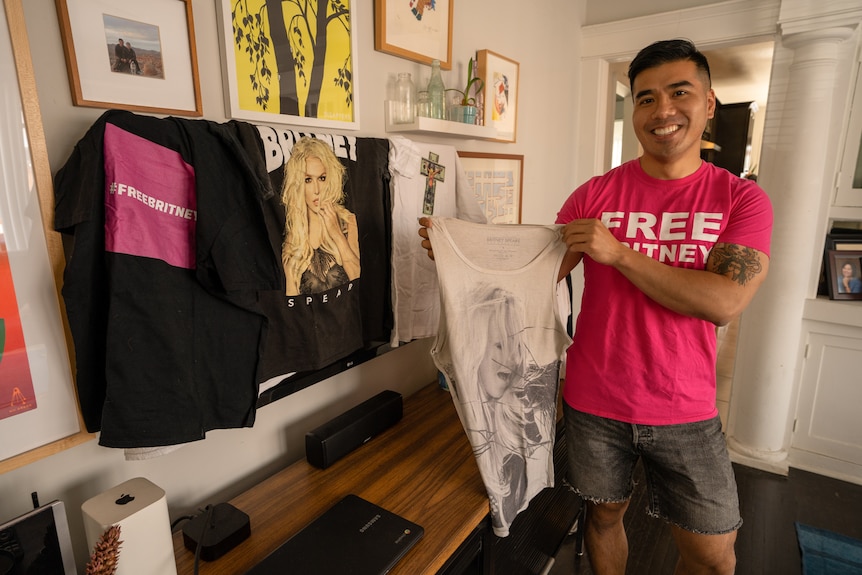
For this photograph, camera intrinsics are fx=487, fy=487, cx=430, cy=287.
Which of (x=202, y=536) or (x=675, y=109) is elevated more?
(x=675, y=109)

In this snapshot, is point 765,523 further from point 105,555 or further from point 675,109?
point 105,555

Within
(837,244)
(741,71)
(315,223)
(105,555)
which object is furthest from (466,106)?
(741,71)

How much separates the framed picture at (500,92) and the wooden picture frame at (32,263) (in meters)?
1.50

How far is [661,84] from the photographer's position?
3.99 feet

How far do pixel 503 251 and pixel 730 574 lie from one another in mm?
1039

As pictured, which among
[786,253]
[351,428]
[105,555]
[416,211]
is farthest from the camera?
[786,253]

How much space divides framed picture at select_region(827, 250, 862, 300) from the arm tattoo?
63.1 inches

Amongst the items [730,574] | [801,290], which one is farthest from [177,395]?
[801,290]

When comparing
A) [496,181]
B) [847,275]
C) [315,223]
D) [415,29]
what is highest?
[415,29]

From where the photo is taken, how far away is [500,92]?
212 cm

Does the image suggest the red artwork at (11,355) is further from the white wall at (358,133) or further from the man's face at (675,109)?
the man's face at (675,109)

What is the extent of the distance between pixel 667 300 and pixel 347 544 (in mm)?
913

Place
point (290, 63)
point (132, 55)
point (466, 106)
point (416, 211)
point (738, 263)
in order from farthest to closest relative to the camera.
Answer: point (466, 106), point (416, 211), point (290, 63), point (738, 263), point (132, 55)

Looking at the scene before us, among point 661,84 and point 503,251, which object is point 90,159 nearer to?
point 503,251
